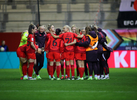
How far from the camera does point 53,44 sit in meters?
10.7

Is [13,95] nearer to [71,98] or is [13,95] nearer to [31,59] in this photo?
[71,98]

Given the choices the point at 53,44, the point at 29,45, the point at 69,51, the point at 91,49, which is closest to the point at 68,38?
the point at 69,51

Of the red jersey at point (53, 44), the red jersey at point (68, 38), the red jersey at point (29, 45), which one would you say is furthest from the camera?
the red jersey at point (53, 44)

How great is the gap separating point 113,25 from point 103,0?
242 cm

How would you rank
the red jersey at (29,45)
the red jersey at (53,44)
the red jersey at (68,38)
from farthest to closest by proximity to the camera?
the red jersey at (53,44), the red jersey at (68,38), the red jersey at (29,45)

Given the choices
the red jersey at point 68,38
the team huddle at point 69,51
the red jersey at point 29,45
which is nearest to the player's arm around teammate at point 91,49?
the team huddle at point 69,51

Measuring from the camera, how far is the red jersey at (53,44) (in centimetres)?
1070

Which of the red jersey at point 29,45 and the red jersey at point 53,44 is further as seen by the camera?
the red jersey at point 53,44

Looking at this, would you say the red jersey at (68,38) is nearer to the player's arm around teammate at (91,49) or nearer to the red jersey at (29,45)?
the player's arm around teammate at (91,49)

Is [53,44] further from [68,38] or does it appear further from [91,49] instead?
[91,49]

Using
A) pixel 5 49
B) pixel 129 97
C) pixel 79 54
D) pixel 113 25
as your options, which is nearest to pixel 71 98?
pixel 129 97

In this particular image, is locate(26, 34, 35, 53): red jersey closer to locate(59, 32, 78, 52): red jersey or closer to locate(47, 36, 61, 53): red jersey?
locate(47, 36, 61, 53): red jersey

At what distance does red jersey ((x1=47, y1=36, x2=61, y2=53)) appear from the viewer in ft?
35.1

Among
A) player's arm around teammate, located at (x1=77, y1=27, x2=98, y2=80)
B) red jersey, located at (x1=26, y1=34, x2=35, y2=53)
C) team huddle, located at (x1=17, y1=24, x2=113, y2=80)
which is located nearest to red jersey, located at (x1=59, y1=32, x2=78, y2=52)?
team huddle, located at (x1=17, y1=24, x2=113, y2=80)
